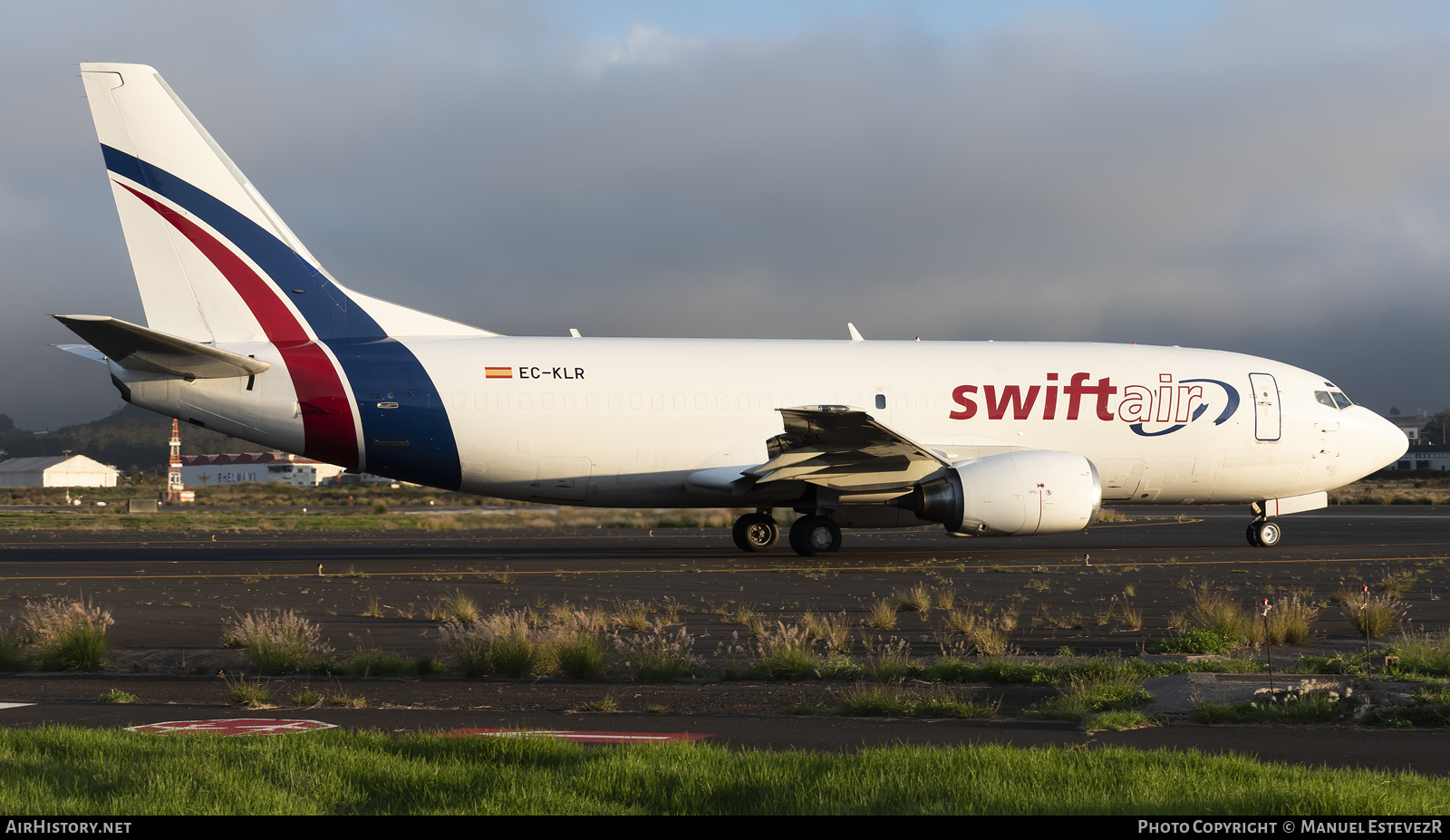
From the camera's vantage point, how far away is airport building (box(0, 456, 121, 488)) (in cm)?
14338

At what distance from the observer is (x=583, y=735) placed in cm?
766

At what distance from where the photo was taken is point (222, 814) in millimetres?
5414

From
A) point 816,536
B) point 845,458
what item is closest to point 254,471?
point 816,536

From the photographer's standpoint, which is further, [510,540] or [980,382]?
[510,540]

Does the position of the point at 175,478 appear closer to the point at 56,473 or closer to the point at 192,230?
the point at 56,473

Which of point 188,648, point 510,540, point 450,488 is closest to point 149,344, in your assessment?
point 450,488

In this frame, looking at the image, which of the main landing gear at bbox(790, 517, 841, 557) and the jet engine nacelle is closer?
the jet engine nacelle

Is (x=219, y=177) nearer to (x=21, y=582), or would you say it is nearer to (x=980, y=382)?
(x=21, y=582)

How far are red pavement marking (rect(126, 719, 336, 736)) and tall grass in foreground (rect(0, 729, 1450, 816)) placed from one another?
2.25ft

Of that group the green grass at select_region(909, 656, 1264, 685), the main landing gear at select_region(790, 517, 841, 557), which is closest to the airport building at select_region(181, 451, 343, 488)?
the main landing gear at select_region(790, 517, 841, 557)

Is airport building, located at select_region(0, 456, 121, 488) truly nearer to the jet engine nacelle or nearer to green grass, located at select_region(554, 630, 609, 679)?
the jet engine nacelle

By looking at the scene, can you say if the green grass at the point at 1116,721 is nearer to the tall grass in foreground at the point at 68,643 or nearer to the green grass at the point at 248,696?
the green grass at the point at 248,696

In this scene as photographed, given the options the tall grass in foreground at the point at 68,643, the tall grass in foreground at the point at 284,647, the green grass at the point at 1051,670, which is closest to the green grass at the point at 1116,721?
the green grass at the point at 1051,670

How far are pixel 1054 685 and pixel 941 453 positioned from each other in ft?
45.8
